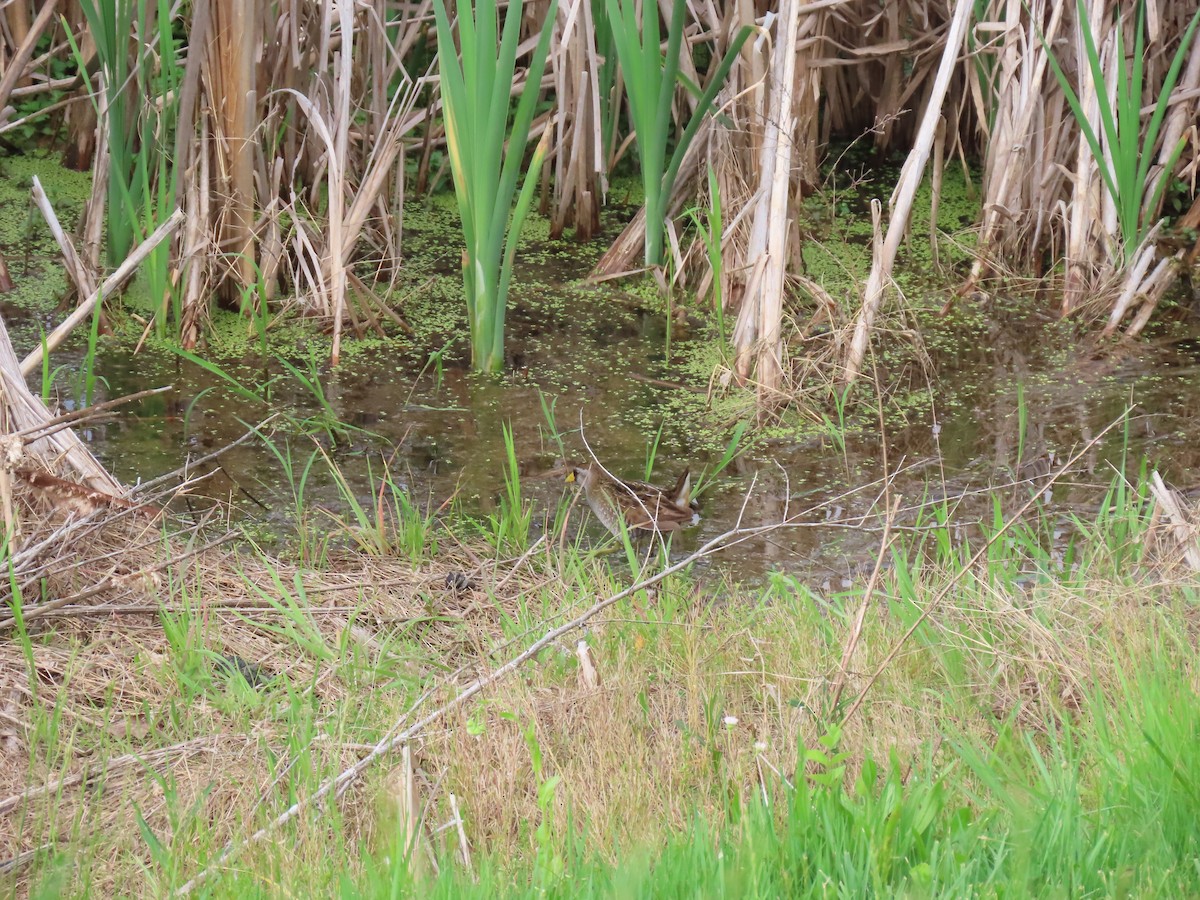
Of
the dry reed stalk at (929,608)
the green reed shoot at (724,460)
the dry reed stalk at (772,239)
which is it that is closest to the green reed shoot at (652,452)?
the green reed shoot at (724,460)

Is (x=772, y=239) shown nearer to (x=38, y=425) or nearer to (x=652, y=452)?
(x=652, y=452)

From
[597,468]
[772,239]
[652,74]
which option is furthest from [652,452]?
[652,74]

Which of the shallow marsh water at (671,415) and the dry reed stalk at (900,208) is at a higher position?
→ the dry reed stalk at (900,208)

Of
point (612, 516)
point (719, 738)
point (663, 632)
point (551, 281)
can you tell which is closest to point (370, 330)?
point (551, 281)

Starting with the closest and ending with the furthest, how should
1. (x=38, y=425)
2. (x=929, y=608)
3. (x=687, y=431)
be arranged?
(x=929, y=608)
(x=38, y=425)
(x=687, y=431)

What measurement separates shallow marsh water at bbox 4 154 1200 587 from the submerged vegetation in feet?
0.06

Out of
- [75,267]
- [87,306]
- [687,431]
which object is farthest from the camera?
[75,267]

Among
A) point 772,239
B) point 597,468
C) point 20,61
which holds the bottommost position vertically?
point 597,468

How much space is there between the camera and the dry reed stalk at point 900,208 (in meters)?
3.82

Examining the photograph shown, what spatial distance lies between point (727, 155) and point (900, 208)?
652 mm

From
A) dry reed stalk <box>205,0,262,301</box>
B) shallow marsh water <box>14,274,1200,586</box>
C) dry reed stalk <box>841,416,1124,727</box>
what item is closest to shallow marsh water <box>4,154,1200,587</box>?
shallow marsh water <box>14,274,1200,586</box>

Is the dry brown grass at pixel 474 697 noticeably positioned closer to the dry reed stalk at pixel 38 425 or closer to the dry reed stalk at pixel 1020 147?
the dry reed stalk at pixel 38 425

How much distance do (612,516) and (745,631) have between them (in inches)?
33.7

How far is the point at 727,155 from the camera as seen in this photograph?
14.2 feet
